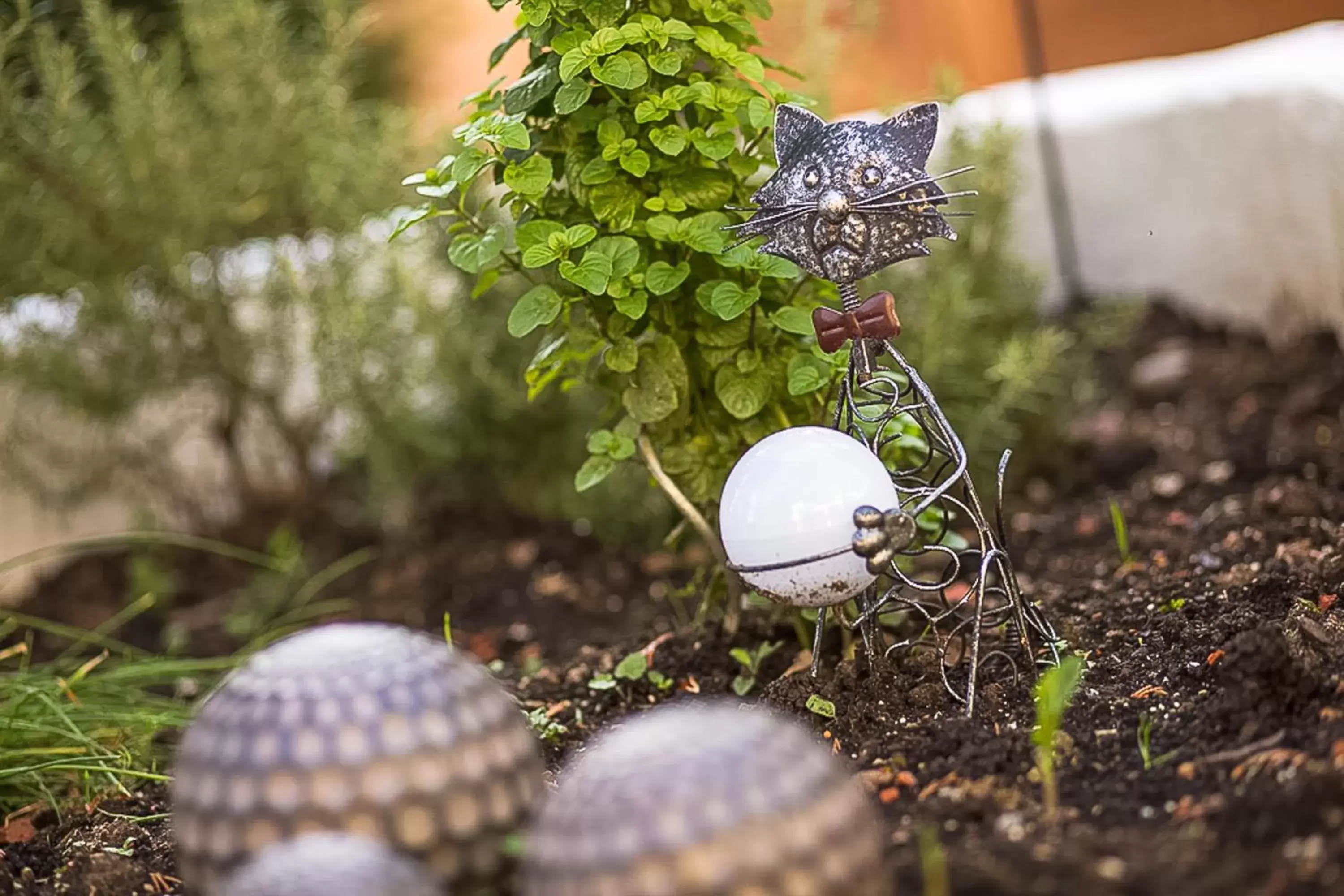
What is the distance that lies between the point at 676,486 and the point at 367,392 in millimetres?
1723

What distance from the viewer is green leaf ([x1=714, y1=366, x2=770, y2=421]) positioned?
214 centimetres

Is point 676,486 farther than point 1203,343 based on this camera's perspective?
No

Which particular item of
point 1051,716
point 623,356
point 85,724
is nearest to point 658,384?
point 623,356

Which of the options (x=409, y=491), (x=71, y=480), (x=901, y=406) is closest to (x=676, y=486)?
(x=901, y=406)

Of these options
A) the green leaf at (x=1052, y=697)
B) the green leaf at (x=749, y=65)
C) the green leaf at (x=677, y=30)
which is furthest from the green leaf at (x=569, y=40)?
the green leaf at (x=1052, y=697)

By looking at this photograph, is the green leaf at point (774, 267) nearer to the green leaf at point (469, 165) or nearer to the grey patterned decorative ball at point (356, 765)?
the green leaf at point (469, 165)

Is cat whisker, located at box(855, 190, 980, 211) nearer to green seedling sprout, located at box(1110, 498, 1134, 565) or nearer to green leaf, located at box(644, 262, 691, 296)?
green leaf, located at box(644, 262, 691, 296)

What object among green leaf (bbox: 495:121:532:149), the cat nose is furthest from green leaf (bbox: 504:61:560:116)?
the cat nose

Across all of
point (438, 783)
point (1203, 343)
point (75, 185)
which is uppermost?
point (75, 185)

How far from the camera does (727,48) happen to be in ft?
6.73

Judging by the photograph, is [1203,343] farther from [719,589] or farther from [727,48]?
[727,48]

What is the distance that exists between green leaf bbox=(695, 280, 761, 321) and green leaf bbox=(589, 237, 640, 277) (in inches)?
5.1

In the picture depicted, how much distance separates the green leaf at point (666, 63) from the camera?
1.98 m

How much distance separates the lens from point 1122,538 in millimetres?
2502
